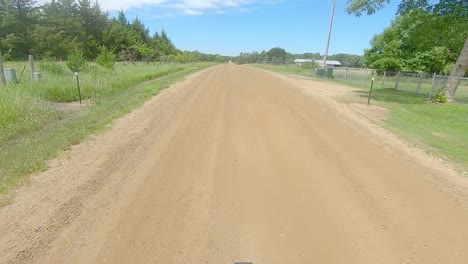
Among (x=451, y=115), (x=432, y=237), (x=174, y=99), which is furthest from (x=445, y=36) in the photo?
(x=432, y=237)

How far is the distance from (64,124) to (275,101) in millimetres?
7803

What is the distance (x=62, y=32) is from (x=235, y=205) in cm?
5439

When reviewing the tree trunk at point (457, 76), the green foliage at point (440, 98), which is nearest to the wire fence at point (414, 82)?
the tree trunk at point (457, 76)

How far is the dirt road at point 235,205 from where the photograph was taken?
282cm

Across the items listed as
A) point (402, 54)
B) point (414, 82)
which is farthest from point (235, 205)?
point (402, 54)

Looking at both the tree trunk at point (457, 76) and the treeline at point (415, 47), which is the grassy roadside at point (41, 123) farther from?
the treeline at point (415, 47)

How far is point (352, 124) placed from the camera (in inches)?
335

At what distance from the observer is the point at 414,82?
21188mm

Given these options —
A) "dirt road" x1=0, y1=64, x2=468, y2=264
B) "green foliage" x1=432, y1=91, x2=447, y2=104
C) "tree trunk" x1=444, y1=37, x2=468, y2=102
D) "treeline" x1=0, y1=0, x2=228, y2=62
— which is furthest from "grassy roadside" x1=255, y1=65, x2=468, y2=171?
"treeline" x1=0, y1=0, x2=228, y2=62

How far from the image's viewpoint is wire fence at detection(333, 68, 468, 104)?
632 inches

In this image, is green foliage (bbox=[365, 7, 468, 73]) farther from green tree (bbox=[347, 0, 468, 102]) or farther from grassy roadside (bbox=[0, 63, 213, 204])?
grassy roadside (bbox=[0, 63, 213, 204])

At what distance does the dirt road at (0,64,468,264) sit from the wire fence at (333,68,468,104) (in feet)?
34.5

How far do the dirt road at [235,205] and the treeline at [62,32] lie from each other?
104 ft

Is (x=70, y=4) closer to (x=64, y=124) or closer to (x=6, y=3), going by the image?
(x=6, y=3)
